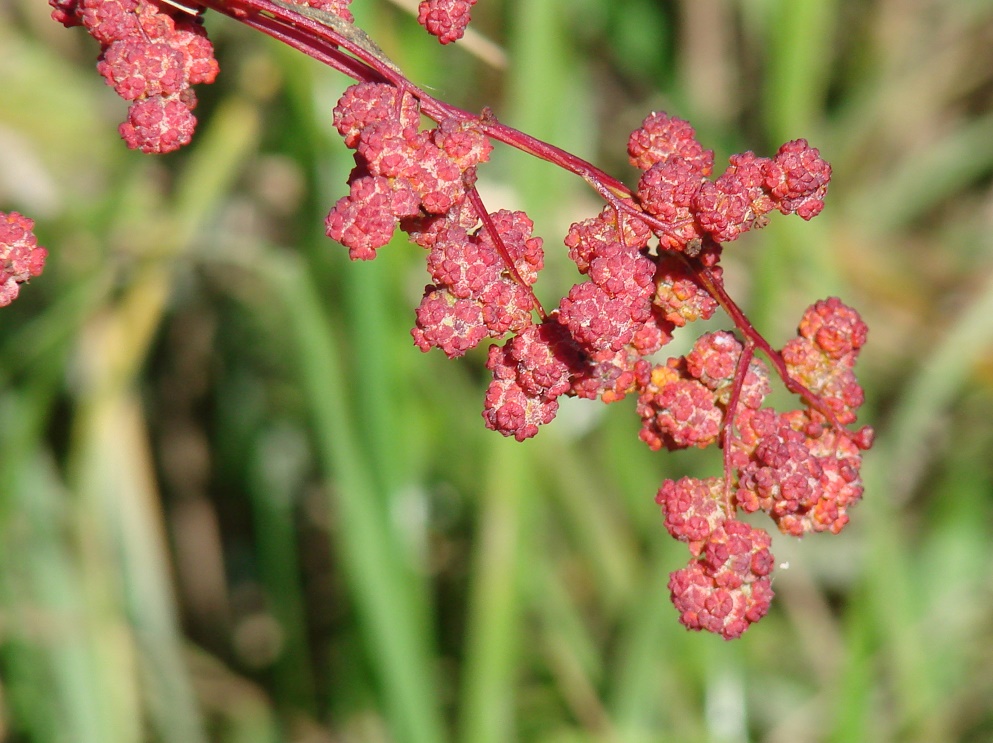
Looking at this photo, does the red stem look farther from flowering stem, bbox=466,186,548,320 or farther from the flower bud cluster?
the flower bud cluster

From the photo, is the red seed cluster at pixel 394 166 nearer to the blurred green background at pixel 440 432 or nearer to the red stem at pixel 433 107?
the red stem at pixel 433 107

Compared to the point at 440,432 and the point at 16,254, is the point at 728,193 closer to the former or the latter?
the point at 16,254

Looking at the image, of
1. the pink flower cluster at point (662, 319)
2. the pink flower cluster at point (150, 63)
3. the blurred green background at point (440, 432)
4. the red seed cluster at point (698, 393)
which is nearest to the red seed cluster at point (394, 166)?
the pink flower cluster at point (662, 319)

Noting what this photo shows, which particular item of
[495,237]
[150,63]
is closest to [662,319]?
[495,237]

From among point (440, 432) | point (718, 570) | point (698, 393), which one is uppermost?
point (440, 432)

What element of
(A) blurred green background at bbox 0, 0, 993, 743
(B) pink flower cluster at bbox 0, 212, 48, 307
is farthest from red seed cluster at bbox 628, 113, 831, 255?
(A) blurred green background at bbox 0, 0, 993, 743
